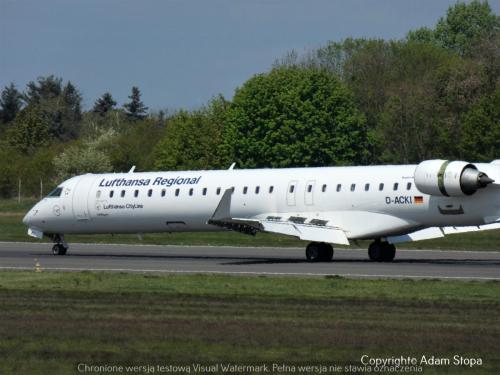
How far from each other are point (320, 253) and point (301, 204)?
5.10 ft

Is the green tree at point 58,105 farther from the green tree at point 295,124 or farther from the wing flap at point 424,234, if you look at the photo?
the wing flap at point 424,234

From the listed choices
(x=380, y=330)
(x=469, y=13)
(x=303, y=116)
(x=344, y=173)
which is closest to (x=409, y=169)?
(x=344, y=173)

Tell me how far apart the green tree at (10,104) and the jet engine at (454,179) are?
148360mm

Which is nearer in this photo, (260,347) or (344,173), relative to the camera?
(260,347)

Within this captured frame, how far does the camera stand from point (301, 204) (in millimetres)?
38188

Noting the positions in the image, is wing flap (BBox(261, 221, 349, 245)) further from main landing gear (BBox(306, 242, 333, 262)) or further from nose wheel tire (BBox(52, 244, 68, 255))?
nose wheel tire (BBox(52, 244, 68, 255))

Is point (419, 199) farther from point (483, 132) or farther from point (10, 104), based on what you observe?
point (10, 104)

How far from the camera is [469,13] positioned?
150875 mm

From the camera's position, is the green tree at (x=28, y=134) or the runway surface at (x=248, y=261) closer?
the runway surface at (x=248, y=261)

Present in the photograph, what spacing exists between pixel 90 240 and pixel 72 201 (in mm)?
12354

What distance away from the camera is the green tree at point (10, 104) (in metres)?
178

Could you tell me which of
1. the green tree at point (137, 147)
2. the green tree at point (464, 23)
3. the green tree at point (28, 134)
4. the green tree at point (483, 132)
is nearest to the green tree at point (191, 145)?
the green tree at point (137, 147)

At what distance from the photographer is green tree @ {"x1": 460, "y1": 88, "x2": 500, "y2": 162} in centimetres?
7825

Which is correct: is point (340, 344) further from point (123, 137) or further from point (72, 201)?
point (123, 137)
